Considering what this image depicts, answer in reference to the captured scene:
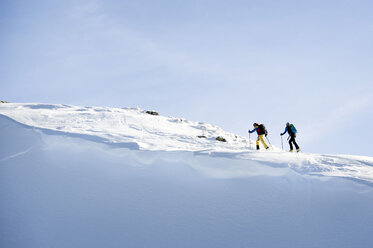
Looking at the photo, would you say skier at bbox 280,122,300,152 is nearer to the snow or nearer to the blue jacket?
the blue jacket

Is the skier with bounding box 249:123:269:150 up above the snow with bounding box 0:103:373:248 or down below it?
above

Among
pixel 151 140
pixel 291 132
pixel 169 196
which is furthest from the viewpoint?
pixel 291 132

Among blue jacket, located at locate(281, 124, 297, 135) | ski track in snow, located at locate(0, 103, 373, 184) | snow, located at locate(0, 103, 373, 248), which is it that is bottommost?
snow, located at locate(0, 103, 373, 248)

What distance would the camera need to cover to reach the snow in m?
6.63

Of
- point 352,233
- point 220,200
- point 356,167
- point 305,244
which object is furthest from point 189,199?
point 356,167

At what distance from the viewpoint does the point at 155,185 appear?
8000 mm

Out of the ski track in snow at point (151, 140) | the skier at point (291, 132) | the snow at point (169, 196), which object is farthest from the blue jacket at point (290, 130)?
the snow at point (169, 196)

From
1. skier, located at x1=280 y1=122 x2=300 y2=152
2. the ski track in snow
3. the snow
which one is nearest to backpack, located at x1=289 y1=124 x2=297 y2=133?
skier, located at x1=280 y1=122 x2=300 y2=152

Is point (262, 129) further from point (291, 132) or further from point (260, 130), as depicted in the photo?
point (291, 132)

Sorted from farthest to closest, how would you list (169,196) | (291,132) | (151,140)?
(291,132) → (151,140) → (169,196)

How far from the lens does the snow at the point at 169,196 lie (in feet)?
21.7

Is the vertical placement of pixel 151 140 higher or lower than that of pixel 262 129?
lower

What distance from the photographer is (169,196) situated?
768cm

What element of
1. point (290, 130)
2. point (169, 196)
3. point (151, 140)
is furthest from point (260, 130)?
point (169, 196)
